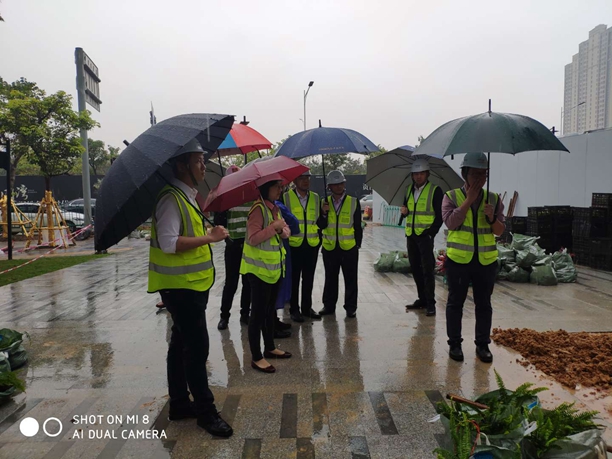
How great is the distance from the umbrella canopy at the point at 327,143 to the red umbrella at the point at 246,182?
1104mm

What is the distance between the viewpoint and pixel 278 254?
3906 mm

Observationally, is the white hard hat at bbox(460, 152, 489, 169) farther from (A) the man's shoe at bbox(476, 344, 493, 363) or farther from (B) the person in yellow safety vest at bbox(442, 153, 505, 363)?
(A) the man's shoe at bbox(476, 344, 493, 363)

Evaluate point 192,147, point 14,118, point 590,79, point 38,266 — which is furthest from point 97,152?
point 192,147

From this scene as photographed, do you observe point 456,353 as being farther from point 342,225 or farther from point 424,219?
point 342,225

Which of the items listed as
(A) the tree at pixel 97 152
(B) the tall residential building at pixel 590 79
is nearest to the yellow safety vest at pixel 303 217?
(B) the tall residential building at pixel 590 79

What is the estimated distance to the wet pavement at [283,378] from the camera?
2.88 m

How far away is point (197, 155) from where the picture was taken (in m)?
2.91

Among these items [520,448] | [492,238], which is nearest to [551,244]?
[492,238]

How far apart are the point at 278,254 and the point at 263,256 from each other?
0.49 feet

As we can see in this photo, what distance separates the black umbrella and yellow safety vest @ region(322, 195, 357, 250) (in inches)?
113

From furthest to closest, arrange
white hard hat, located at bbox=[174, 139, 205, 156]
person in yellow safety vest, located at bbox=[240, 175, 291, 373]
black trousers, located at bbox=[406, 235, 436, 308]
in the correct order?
black trousers, located at bbox=[406, 235, 436, 308]
person in yellow safety vest, located at bbox=[240, 175, 291, 373]
white hard hat, located at bbox=[174, 139, 205, 156]

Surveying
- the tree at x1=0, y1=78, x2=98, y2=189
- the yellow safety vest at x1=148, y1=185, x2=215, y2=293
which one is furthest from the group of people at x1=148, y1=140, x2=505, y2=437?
the tree at x1=0, y1=78, x2=98, y2=189

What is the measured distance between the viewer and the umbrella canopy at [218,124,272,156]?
16.2ft

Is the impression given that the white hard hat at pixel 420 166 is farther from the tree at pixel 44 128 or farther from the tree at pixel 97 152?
the tree at pixel 97 152
